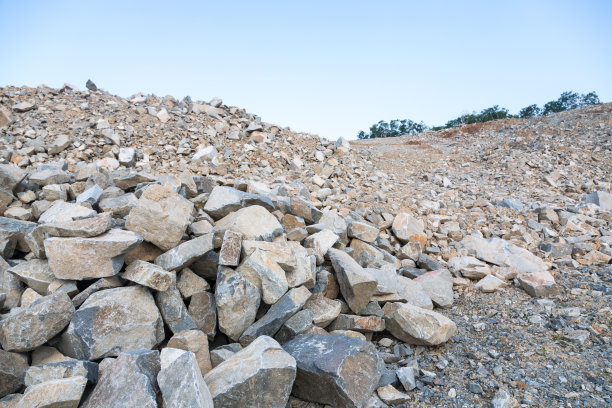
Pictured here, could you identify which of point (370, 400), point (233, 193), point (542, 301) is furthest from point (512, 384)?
point (233, 193)

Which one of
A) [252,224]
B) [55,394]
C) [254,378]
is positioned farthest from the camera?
[252,224]

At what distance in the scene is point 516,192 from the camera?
7824 millimetres

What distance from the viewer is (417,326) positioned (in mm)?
3281

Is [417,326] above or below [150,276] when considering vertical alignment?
below

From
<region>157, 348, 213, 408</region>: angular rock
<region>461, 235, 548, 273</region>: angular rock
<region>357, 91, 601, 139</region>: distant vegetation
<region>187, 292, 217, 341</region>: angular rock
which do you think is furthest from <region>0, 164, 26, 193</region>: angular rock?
<region>357, 91, 601, 139</region>: distant vegetation

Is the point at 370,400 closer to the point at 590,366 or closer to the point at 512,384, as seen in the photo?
the point at 512,384

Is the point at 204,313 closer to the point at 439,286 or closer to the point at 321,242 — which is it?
the point at 321,242

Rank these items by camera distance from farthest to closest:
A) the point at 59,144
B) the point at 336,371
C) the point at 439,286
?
the point at 59,144, the point at 439,286, the point at 336,371

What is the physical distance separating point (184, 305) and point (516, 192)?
25.5ft

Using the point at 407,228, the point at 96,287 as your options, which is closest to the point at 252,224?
the point at 96,287

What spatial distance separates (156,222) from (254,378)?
1.76 m

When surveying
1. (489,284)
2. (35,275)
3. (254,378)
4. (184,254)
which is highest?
(184,254)

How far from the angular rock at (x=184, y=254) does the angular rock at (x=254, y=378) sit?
103 cm

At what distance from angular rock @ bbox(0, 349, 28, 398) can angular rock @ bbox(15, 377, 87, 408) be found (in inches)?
17.3
